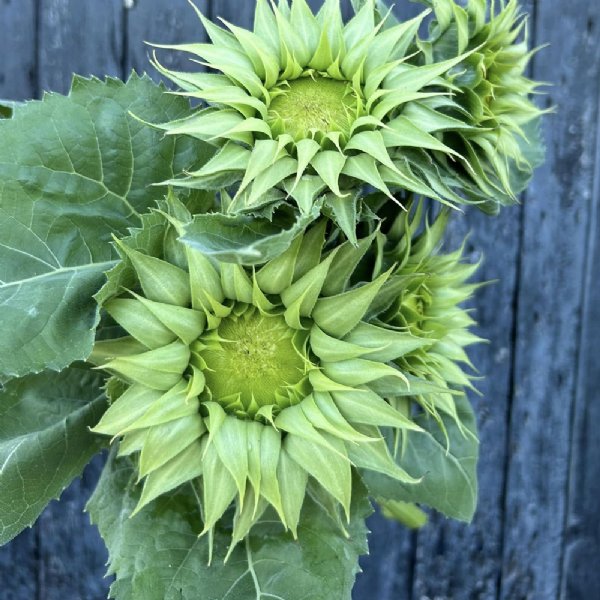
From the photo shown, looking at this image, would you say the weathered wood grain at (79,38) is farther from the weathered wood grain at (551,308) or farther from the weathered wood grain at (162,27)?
the weathered wood grain at (551,308)

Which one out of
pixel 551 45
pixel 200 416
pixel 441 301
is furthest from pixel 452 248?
pixel 200 416

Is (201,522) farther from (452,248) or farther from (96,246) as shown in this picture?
(452,248)

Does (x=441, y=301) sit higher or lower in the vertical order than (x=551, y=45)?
lower

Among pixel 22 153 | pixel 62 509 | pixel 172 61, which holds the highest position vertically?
pixel 172 61

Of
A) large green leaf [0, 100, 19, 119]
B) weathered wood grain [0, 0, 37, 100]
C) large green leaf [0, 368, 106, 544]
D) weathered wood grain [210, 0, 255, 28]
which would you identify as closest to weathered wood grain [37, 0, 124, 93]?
weathered wood grain [0, 0, 37, 100]

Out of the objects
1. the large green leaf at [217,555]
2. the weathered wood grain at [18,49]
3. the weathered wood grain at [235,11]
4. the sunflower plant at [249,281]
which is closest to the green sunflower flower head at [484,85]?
the sunflower plant at [249,281]

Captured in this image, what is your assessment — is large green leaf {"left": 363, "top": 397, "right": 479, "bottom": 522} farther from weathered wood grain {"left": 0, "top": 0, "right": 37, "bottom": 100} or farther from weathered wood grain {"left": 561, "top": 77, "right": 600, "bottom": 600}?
weathered wood grain {"left": 0, "top": 0, "right": 37, "bottom": 100}

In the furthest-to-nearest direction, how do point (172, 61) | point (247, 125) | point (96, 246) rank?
point (172, 61) → point (96, 246) → point (247, 125)
